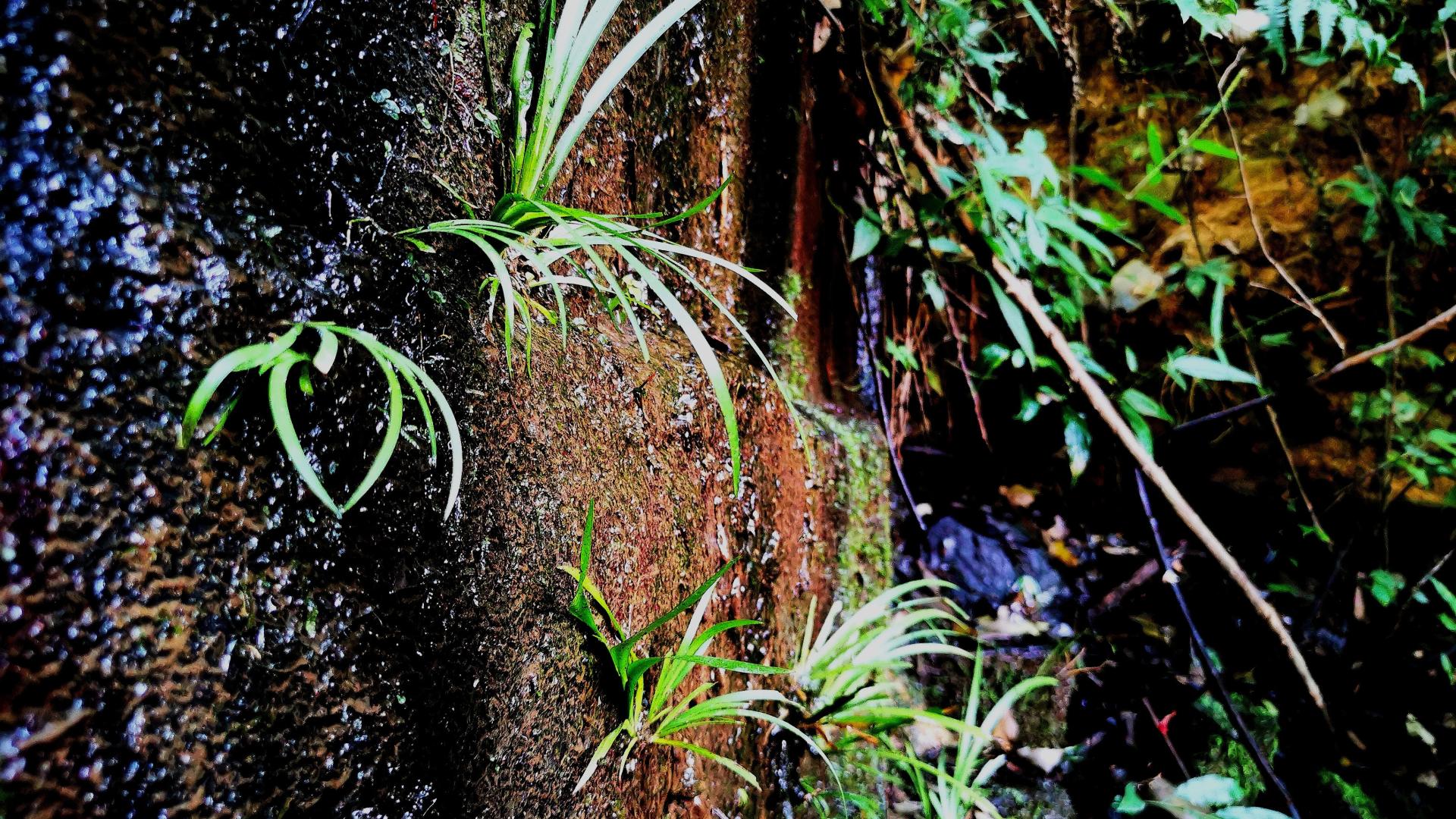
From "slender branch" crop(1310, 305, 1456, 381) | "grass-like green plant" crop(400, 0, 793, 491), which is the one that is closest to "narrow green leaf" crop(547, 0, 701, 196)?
"grass-like green plant" crop(400, 0, 793, 491)

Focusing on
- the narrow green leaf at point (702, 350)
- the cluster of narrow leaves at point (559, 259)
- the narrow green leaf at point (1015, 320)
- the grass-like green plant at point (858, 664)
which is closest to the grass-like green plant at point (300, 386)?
the cluster of narrow leaves at point (559, 259)

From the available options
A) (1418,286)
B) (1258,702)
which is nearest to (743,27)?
(1418,286)

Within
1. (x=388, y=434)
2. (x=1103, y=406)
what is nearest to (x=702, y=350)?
(x=388, y=434)

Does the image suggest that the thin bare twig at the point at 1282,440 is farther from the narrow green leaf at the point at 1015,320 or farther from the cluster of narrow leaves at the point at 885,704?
the cluster of narrow leaves at the point at 885,704

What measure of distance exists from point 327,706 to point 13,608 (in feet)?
0.70

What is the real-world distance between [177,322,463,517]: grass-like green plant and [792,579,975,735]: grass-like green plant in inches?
39.1

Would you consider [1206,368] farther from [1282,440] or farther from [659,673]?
[659,673]

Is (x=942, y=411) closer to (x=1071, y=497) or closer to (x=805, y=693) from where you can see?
(x=1071, y=497)

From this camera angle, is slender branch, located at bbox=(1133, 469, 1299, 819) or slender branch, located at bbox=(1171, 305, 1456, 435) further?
slender branch, located at bbox=(1171, 305, 1456, 435)

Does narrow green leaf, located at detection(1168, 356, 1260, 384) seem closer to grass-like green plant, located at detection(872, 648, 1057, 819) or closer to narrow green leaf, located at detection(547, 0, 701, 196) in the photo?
grass-like green plant, located at detection(872, 648, 1057, 819)

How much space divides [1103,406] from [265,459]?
1.86 m

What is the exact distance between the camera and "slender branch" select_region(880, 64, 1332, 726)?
1.59 m

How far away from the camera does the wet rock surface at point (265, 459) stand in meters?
0.40

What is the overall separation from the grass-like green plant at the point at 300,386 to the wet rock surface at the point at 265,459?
0.06 feet
